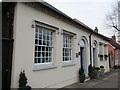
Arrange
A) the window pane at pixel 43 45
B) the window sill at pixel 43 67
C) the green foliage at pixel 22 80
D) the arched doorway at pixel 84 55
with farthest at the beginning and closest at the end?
the arched doorway at pixel 84 55 < the window pane at pixel 43 45 < the window sill at pixel 43 67 < the green foliage at pixel 22 80

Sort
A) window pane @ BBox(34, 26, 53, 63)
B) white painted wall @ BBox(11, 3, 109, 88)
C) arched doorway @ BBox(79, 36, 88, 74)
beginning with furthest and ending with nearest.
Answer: arched doorway @ BBox(79, 36, 88, 74), window pane @ BBox(34, 26, 53, 63), white painted wall @ BBox(11, 3, 109, 88)

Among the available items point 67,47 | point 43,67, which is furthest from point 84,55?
point 43,67

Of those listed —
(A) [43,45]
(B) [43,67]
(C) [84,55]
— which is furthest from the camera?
(C) [84,55]

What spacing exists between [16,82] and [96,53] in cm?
1169

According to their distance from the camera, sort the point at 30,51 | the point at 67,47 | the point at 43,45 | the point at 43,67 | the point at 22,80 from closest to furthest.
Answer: the point at 22,80, the point at 30,51, the point at 43,67, the point at 43,45, the point at 67,47

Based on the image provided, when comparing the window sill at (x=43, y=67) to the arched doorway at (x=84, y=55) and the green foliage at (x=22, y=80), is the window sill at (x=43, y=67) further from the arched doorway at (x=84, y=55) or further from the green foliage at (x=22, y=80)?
the arched doorway at (x=84, y=55)

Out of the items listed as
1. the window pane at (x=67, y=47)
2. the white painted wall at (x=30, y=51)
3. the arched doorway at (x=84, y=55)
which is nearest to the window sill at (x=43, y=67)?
the white painted wall at (x=30, y=51)

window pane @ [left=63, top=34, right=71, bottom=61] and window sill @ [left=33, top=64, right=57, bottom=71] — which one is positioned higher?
window pane @ [left=63, top=34, right=71, bottom=61]

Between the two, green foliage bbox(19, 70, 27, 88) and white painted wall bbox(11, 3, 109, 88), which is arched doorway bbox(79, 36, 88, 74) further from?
green foliage bbox(19, 70, 27, 88)

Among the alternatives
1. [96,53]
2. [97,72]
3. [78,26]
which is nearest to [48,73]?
[78,26]

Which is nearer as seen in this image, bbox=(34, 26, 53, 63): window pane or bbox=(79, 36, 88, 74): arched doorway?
bbox=(34, 26, 53, 63): window pane

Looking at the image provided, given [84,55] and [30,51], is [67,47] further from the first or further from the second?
[30,51]

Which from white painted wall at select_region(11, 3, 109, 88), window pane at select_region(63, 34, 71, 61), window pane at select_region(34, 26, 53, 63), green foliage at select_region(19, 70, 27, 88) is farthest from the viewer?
window pane at select_region(63, 34, 71, 61)

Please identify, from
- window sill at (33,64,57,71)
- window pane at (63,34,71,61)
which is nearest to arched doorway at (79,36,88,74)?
window pane at (63,34,71,61)
